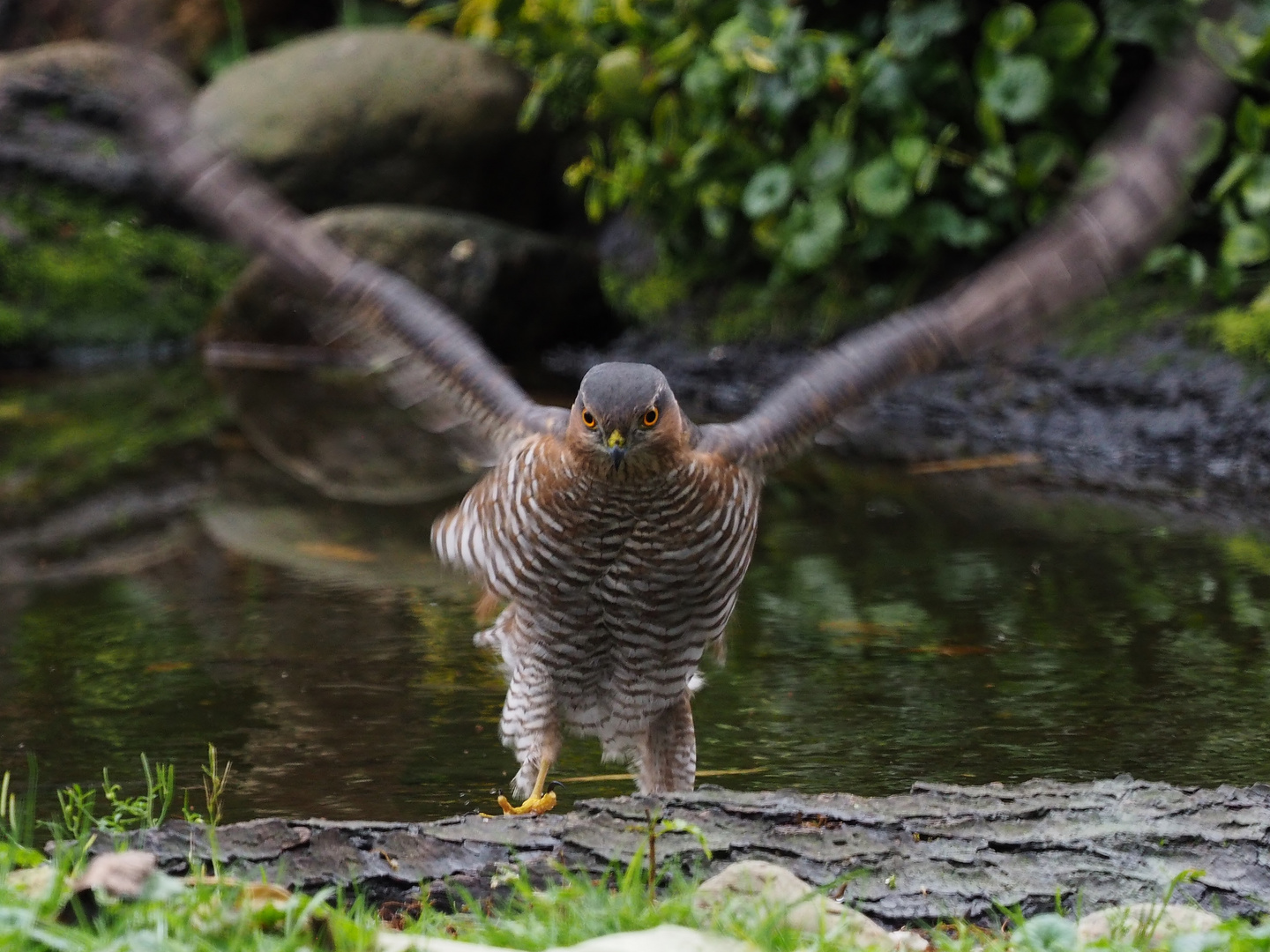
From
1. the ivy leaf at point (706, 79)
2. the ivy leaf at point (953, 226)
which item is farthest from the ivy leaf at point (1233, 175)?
the ivy leaf at point (706, 79)

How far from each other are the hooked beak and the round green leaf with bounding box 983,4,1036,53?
617 cm

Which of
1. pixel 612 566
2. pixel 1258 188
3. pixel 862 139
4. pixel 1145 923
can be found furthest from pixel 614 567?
pixel 862 139

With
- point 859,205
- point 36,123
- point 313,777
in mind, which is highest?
point 36,123

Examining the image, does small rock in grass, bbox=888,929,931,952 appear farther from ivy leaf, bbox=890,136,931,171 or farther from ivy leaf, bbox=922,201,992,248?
ivy leaf, bbox=922,201,992,248

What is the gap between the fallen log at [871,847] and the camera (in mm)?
3049

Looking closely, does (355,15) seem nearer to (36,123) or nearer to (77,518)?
(36,123)

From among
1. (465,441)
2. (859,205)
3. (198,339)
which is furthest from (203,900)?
(198,339)

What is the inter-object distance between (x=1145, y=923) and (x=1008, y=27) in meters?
7.21

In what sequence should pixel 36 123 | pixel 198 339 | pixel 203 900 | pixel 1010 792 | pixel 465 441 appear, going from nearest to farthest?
pixel 203 900 → pixel 1010 792 → pixel 465 441 → pixel 198 339 → pixel 36 123

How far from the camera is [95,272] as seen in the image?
46.5 feet

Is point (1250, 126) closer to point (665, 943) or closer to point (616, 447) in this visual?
point (616, 447)

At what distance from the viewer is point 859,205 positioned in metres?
Result: 9.85

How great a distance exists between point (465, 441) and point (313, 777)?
109 centimetres

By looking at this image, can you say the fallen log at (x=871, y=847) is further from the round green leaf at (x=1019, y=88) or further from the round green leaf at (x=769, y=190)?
the round green leaf at (x=769, y=190)
